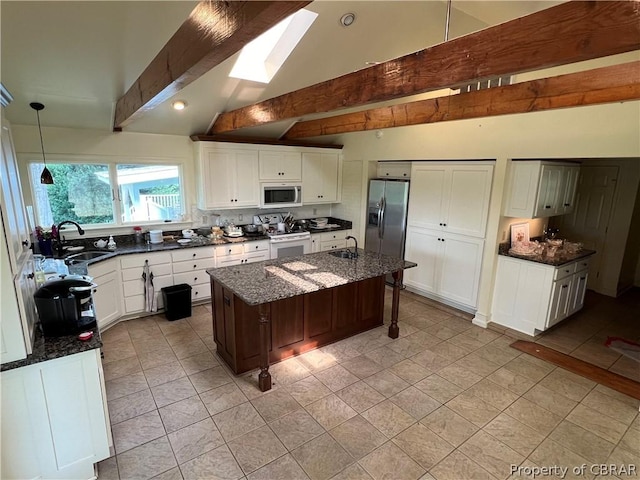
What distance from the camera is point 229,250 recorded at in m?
4.75

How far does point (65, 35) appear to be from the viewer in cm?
240

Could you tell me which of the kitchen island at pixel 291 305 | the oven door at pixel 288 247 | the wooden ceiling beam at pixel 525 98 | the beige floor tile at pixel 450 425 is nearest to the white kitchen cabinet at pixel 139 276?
the kitchen island at pixel 291 305

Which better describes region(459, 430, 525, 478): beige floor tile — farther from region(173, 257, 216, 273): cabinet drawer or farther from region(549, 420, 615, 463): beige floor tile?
region(173, 257, 216, 273): cabinet drawer

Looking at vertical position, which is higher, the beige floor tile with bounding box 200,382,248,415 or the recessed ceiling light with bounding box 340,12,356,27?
the recessed ceiling light with bounding box 340,12,356,27

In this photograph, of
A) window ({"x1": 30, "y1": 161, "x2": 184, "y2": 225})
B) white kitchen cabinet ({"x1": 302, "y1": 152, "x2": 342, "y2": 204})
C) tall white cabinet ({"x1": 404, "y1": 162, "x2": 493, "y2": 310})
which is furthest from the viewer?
white kitchen cabinet ({"x1": 302, "y1": 152, "x2": 342, "y2": 204})

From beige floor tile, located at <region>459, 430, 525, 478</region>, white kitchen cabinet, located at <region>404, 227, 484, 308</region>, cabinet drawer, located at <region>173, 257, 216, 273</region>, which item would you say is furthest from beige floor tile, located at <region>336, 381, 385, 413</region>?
cabinet drawer, located at <region>173, 257, 216, 273</region>

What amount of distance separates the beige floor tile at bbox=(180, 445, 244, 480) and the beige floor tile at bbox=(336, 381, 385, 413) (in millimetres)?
1018

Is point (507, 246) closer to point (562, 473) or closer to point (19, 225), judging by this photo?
point (562, 473)

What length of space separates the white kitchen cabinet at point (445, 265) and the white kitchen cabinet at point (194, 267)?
118 inches

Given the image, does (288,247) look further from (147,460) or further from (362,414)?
(147,460)

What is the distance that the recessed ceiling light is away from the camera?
284 cm

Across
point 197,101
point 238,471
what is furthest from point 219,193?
point 238,471

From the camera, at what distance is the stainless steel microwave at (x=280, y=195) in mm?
5258

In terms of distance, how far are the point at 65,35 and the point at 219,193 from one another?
2.58 meters
